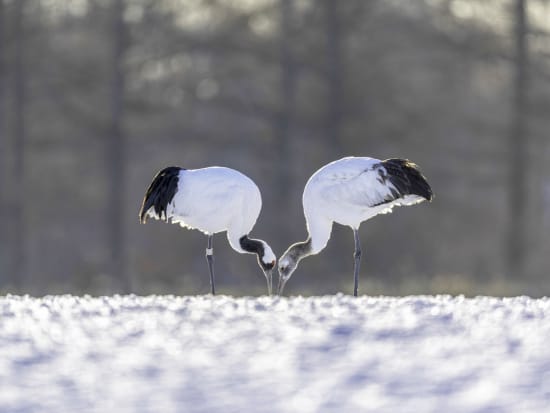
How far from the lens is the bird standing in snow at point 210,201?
12016 mm

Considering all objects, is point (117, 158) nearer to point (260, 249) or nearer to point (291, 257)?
point (260, 249)

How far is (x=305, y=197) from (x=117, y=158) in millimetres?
13886

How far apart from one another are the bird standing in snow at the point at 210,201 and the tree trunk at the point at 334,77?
→ 1155 cm

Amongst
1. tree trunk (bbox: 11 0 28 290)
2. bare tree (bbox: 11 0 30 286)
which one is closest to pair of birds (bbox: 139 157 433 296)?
tree trunk (bbox: 11 0 28 290)

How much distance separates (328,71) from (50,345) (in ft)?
60.4

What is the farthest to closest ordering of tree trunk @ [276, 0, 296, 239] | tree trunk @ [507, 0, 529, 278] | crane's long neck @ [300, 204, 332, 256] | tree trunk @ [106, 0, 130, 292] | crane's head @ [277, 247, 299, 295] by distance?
tree trunk @ [106, 0, 130, 292]
tree trunk @ [276, 0, 296, 239]
tree trunk @ [507, 0, 529, 278]
crane's head @ [277, 247, 299, 295]
crane's long neck @ [300, 204, 332, 256]

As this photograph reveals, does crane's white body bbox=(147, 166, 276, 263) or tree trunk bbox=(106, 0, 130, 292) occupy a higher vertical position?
tree trunk bbox=(106, 0, 130, 292)

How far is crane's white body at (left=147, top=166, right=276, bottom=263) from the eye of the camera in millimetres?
12008

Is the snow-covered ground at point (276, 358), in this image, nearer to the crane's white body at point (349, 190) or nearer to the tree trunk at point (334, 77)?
the crane's white body at point (349, 190)

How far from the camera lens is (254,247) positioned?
1270 centimetres

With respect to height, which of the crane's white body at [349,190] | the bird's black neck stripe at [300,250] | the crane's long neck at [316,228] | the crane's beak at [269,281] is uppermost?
the crane's white body at [349,190]

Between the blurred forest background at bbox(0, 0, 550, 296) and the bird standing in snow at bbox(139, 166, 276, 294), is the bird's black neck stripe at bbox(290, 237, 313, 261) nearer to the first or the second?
the bird standing in snow at bbox(139, 166, 276, 294)

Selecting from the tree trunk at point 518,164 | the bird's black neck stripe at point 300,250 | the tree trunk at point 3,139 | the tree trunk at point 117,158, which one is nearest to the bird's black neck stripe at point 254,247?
the bird's black neck stripe at point 300,250

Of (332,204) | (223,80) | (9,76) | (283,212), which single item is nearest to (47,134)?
(9,76)
